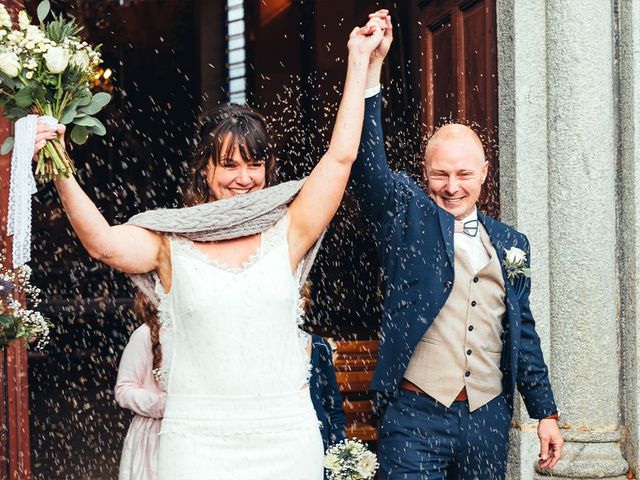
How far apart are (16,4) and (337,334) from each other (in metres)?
4.42

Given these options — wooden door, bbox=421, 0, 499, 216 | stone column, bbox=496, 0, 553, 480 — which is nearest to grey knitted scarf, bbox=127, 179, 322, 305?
stone column, bbox=496, 0, 553, 480

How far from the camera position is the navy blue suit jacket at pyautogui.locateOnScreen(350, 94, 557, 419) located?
374cm

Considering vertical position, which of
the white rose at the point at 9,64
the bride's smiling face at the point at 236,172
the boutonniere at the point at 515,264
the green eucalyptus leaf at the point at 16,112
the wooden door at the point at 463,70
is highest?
the wooden door at the point at 463,70

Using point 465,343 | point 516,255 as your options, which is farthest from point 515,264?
point 465,343

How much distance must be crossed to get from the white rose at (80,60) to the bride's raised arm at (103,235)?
10.0 inches

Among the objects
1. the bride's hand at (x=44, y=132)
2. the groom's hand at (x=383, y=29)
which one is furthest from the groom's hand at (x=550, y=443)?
the bride's hand at (x=44, y=132)

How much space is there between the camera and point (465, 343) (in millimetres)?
3818

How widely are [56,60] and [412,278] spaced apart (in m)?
1.46

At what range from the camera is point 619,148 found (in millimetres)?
5355

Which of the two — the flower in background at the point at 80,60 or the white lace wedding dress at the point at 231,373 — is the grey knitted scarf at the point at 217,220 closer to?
the white lace wedding dress at the point at 231,373

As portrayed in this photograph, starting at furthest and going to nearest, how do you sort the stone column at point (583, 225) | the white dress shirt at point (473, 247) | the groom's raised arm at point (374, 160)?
the stone column at point (583, 225) → the white dress shirt at point (473, 247) → the groom's raised arm at point (374, 160)

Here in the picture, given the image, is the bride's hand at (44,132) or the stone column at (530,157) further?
the stone column at (530,157)

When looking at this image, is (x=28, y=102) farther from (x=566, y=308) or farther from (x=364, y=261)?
(x=364, y=261)

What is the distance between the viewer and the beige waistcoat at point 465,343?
12.4ft
